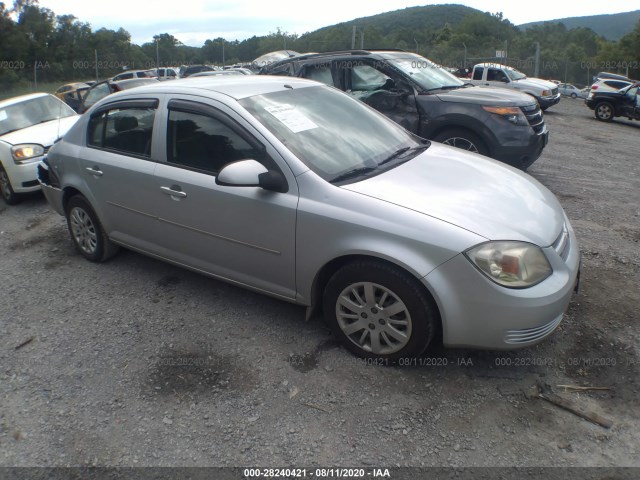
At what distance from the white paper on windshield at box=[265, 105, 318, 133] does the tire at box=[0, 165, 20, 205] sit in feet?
16.6

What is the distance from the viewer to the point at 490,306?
8.85ft

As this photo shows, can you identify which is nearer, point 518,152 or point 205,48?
point 518,152

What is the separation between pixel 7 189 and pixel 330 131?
546 cm

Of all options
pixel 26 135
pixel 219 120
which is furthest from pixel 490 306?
pixel 26 135

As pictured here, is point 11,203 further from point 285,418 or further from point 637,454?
point 637,454

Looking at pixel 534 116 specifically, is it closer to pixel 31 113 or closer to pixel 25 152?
pixel 25 152

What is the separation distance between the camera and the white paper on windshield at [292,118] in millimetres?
3404

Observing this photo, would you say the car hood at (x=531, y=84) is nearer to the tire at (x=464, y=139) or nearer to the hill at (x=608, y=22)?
the tire at (x=464, y=139)

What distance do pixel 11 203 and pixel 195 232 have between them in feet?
15.5

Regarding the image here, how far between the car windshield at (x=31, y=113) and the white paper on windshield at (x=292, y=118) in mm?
5754

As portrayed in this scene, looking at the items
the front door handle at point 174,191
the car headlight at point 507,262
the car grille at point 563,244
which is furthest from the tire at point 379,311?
the front door handle at point 174,191

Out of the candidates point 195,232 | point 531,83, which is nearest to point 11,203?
point 195,232

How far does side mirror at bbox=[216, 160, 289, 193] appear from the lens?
3.05 meters

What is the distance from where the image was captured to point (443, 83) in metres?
7.09
